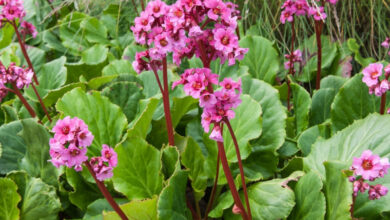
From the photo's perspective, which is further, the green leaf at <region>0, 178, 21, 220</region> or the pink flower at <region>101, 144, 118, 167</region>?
the green leaf at <region>0, 178, 21, 220</region>

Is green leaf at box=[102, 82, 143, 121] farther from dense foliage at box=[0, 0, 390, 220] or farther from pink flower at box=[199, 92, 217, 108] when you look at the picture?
pink flower at box=[199, 92, 217, 108]

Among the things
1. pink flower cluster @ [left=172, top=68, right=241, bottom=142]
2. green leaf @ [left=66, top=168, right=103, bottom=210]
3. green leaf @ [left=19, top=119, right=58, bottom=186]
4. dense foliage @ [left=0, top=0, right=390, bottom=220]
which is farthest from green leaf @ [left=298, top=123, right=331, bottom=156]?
green leaf @ [left=19, top=119, right=58, bottom=186]

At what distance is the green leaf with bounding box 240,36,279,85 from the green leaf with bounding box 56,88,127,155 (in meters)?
0.61

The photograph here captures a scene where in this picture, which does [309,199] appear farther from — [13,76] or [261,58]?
[13,76]

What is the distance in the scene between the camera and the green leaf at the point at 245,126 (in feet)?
4.07

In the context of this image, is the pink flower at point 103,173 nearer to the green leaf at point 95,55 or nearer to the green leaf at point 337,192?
the green leaf at point 337,192

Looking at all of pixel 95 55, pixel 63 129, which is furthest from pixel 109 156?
pixel 95 55

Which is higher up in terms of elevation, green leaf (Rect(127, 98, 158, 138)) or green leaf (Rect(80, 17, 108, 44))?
green leaf (Rect(80, 17, 108, 44))

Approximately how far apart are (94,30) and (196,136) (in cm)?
110

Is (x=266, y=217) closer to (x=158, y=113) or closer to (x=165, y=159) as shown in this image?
(x=165, y=159)

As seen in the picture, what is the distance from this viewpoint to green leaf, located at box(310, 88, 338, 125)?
4.75 ft

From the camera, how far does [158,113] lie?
4.81ft

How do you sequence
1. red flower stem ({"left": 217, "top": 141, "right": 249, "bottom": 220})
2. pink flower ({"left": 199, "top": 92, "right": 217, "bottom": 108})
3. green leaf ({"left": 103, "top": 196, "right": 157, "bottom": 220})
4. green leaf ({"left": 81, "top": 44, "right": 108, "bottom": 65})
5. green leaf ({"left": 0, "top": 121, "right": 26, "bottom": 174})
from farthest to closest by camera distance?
1. green leaf ({"left": 81, "top": 44, "right": 108, "bottom": 65})
2. green leaf ({"left": 0, "top": 121, "right": 26, "bottom": 174})
3. green leaf ({"left": 103, "top": 196, "right": 157, "bottom": 220})
4. red flower stem ({"left": 217, "top": 141, "right": 249, "bottom": 220})
5. pink flower ({"left": 199, "top": 92, "right": 217, "bottom": 108})

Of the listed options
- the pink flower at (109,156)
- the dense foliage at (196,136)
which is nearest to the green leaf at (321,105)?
the dense foliage at (196,136)
